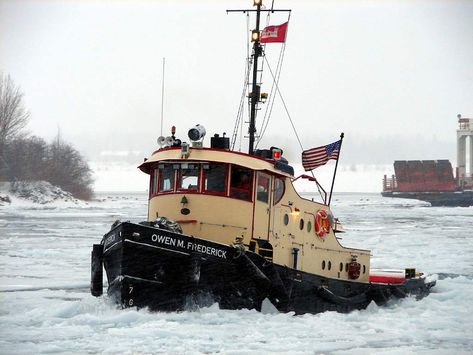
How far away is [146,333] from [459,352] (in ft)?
18.5

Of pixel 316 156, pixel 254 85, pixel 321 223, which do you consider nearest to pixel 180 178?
pixel 254 85

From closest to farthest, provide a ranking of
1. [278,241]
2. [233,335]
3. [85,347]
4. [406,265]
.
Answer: [85,347] < [233,335] < [278,241] < [406,265]

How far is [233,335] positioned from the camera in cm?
1430

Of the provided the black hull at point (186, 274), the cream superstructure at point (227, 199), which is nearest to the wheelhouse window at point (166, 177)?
the cream superstructure at point (227, 199)

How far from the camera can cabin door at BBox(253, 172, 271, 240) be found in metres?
16.4

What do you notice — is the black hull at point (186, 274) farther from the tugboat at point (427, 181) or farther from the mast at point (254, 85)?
the tugboat at point (427, 181)

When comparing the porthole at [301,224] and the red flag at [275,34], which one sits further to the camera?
the red flag at [275,34]

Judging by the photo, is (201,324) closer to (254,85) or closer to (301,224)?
(301,224)

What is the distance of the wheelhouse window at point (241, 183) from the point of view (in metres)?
16.4

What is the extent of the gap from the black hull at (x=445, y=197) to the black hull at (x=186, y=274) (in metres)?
63.4

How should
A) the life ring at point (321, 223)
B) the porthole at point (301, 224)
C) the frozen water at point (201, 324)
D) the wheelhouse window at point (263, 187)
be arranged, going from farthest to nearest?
the life ring at point (321, 223), the porthole at point (301, 224), the wheelhouse window at point (263, 187), the frozen water at point (201, 324)

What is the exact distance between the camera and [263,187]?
16.7 meters

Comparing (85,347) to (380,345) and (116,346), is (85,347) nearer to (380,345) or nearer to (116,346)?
(116,346)

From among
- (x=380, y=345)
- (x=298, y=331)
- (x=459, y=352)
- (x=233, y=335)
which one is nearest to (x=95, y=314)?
(x=233, y=335)
